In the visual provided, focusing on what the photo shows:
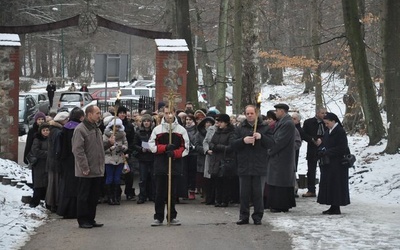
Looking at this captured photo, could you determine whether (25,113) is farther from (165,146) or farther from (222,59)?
(165,146)

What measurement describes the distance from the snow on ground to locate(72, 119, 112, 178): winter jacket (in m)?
1.25

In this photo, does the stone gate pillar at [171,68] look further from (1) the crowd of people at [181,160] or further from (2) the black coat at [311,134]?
(2) the black coat at [311,134]

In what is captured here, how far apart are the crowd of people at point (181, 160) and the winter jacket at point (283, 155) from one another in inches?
0.7

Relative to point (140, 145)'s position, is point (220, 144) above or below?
above

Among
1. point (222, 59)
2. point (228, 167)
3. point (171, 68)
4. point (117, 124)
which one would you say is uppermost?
point (222, 59)

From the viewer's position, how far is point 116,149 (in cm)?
1595

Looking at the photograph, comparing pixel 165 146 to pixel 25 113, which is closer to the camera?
pixel 165 146

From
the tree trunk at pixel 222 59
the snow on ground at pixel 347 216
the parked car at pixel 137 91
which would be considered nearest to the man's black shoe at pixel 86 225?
the snow on ground at pixel 347 216

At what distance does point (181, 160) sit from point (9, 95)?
11.3 meters

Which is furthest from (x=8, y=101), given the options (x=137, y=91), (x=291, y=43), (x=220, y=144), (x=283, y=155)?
(x=291, y=43)

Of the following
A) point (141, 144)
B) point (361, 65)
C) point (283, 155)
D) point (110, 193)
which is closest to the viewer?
point (283, 155)

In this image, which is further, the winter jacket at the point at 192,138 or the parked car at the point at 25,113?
the parked car at the point at 25,113

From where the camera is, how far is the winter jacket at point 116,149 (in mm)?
15930

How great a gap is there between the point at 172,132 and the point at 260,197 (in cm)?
171
